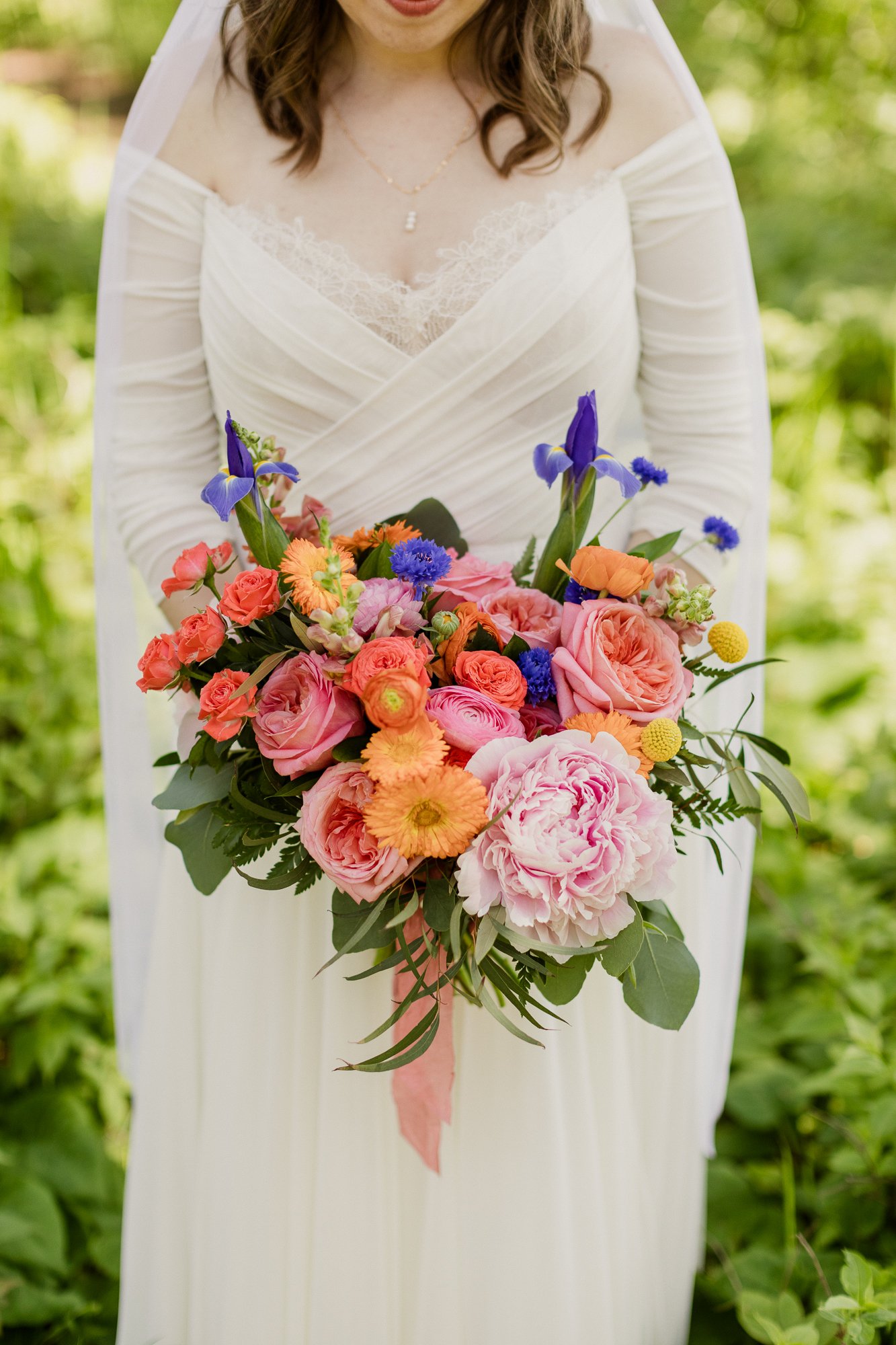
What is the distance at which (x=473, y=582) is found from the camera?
1.18m

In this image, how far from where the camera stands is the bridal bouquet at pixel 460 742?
965 mm

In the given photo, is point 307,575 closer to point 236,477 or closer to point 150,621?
point 236,477

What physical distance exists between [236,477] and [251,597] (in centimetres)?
14

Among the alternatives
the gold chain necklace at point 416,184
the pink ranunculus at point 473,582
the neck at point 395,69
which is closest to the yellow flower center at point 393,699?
the pink ranunculus at point 473,582

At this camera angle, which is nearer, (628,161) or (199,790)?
(199,790)

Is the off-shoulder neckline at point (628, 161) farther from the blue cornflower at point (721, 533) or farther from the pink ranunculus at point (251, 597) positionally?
the pink ranunculus at point (251, 597)

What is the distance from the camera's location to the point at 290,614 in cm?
104

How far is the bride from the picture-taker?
1.45 m

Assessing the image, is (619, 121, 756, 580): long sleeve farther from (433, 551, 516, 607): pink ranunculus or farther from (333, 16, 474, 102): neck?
(433, 551, 516, 607): pink ranunculus

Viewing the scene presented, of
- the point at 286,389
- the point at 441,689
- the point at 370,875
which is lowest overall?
the point at 370,875

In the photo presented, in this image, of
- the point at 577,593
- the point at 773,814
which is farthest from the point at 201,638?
the point at 773,814

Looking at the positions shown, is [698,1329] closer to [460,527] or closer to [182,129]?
[460,527]

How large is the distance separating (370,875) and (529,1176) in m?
0.66

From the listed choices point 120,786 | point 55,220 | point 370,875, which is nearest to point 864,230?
point 55,220
